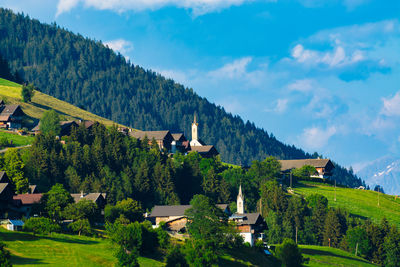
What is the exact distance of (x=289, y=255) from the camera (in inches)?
4424

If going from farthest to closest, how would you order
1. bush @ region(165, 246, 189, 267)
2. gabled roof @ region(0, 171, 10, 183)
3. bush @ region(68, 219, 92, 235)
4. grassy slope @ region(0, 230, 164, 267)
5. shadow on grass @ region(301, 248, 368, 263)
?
shadow on grass @ region(301, 248, 368, 263) → gabled roof @ region(0, 171, 10, 183) → bush @ region(68, 219, 92, 235) → bush @ region(165, 246, 189, 267) → grassy slope @ region(0, 230, 164, 267)

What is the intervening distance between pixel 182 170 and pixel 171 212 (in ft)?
118

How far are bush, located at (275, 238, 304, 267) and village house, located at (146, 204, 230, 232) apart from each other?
17413 mm

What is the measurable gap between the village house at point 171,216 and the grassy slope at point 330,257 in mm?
23262

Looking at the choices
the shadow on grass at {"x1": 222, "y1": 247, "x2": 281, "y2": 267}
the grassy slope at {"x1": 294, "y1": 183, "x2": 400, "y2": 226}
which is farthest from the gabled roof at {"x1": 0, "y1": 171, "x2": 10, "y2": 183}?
the grassy slope at {"x1": 294, "y1": 183, "x2": 400, "y2": 226}

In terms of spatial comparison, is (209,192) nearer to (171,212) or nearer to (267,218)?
(267,218)

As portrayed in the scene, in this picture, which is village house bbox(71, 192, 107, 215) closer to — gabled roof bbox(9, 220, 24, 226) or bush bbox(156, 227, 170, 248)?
bush bbox(156, 227, 170, 248)

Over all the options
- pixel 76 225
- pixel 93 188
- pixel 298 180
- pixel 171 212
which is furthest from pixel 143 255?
pixel 298 180

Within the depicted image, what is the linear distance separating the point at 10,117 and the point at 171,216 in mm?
79096

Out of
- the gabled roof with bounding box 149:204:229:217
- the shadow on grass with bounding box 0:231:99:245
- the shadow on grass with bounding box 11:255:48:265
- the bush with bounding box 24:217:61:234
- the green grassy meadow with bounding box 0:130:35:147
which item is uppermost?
the green grassy meadow with bounding box 0:130:35:147

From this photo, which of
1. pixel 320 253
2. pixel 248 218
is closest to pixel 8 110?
pixel 248 218

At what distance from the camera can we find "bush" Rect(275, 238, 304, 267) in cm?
11144

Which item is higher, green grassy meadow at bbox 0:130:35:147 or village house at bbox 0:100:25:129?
village house at bbox 0:100:25:129

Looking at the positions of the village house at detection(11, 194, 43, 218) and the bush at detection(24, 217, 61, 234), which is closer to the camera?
the bush at detection(24, 217, 61, 234)
